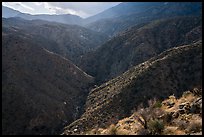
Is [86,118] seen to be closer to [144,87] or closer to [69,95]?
[144,87]

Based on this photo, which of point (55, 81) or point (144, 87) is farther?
point (55, 81)

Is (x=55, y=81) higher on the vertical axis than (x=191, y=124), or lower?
lower

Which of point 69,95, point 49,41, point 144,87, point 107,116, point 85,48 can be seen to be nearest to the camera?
point 107,116

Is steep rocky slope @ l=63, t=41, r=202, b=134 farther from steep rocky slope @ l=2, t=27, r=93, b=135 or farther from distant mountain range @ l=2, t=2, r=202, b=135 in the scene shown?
steep rocky slope @ l=2, t=27, r=93, b=135

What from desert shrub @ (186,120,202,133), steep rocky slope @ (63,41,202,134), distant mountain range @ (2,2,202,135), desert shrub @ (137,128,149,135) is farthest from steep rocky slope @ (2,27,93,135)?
desert shrub @ (186,120,202,133)

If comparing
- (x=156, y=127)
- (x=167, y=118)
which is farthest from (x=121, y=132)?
(x=156, y=127)

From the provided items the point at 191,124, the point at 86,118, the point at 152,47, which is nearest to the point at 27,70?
the point at 86,118

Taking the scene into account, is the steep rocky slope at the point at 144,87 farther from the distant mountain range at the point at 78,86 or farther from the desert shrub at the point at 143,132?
the desert shrub at the point at 143,132
